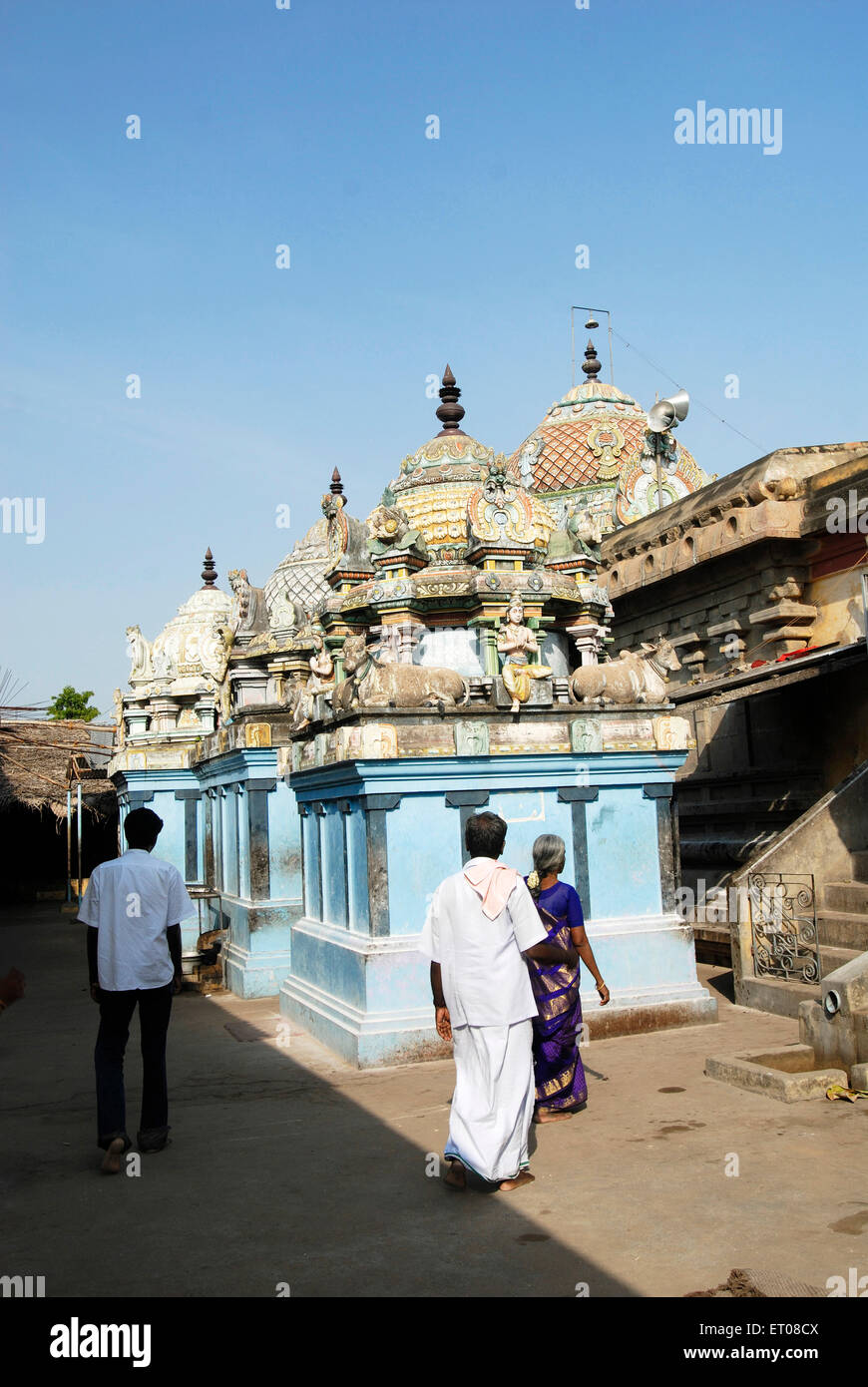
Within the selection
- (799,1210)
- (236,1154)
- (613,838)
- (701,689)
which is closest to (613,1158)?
(799,1210)

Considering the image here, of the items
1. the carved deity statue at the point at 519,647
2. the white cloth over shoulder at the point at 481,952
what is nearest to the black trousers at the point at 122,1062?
the white cloth over shoulder at the point at 481,952

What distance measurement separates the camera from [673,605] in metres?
18.5

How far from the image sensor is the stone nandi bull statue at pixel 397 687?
28.6 feet

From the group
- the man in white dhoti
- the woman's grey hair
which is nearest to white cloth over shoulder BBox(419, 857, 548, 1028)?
the man in white dhoti

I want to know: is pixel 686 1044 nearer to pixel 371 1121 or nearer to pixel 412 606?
pixel 371 1121

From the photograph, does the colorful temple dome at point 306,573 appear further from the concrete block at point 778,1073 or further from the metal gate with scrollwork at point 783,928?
the concrete block at point 778,1073

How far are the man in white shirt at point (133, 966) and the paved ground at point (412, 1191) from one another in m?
0.26

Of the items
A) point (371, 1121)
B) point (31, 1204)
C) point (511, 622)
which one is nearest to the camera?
point (31, 1204)

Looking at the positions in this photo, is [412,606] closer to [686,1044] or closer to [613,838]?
[613,838]

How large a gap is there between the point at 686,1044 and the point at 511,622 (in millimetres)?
3924

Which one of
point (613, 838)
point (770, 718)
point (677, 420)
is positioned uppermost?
point (677, 420)

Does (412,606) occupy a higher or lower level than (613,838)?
higher
